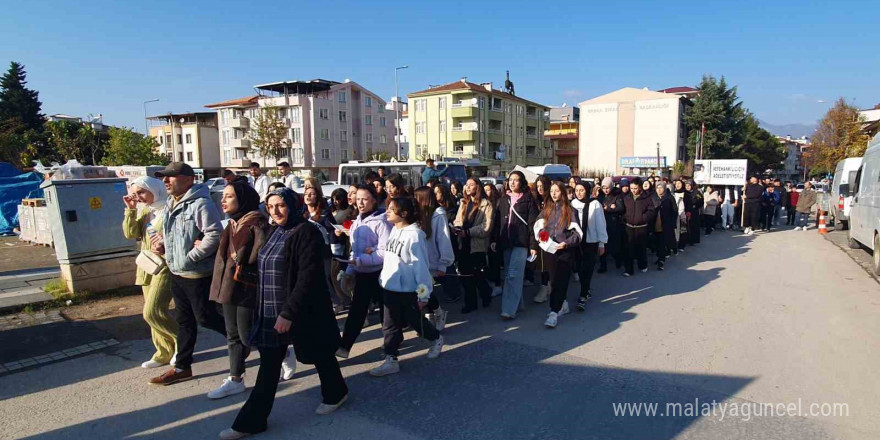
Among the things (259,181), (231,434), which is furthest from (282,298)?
(259,181)

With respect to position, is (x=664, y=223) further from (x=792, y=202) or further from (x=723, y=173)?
(x=792, y=202)

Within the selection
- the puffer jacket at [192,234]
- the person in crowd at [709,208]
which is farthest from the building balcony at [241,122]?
the puffer jacket at [192,234]

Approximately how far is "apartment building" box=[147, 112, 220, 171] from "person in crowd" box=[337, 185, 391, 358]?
224 feet

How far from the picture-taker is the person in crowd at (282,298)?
3.39 m

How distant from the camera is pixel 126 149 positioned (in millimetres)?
39844

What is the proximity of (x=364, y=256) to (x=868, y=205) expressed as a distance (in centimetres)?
1056

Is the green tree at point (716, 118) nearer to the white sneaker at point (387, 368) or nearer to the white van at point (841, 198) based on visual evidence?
the white van at point (841, 198)

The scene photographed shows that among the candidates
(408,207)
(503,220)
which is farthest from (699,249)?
(408,207)

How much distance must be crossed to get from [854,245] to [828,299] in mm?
6700

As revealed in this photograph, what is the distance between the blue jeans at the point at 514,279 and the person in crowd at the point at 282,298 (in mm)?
3222

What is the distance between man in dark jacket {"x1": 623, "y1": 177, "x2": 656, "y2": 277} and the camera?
349 inches

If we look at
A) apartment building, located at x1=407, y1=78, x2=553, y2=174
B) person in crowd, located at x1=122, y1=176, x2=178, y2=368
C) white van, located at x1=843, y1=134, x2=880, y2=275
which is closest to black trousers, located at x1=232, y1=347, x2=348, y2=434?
→ person in crowd, located at x1=122, y1=176, x2=178, y2=368

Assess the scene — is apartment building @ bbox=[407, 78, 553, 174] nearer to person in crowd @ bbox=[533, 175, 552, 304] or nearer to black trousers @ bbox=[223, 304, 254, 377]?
person in crowd @ bbox=[533, 175, 552, 304]

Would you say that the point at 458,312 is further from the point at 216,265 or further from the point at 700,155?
the point at 700,155
